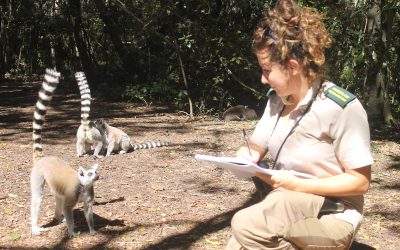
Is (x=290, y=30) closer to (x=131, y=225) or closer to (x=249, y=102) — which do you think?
(x=131, y=225)

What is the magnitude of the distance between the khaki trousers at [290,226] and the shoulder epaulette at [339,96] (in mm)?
425

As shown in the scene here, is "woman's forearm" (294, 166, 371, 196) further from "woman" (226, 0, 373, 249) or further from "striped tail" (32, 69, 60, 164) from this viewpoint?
"striped tail" (32, 69, 60, 164)

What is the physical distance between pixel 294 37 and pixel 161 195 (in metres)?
3.13

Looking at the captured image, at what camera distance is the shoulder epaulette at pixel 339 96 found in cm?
212


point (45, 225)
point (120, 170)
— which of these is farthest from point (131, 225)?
point (120, 170)

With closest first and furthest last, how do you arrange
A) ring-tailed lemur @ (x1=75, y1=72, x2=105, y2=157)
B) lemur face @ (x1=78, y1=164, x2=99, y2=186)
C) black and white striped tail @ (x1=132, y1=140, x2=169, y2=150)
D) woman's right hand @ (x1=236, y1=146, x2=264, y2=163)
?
woman's right hand @ (x1=236, y1=146, x2=264, y2=163), lemur face @ (x1=78, y1=164, x2=99, y2=186), ring-tailed lemur @ (x1=75, y1=72, x2=105, y2=157), black and white striped tail @ (x1=132, y1=140, x2=169, y2=150)

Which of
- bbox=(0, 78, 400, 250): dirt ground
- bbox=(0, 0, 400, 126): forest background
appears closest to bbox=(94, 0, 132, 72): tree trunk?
bbox=(0, 0, 400, 126): forest background

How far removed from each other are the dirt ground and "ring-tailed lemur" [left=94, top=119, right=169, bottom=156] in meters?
0.17

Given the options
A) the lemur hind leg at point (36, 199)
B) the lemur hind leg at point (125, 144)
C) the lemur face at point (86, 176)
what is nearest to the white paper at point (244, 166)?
the lemur face at point (86, 176)

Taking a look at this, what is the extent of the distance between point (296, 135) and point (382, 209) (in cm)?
264

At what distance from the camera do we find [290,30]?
2094mm

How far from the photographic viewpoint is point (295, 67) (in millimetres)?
2141

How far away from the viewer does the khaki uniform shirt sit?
211 centimetres

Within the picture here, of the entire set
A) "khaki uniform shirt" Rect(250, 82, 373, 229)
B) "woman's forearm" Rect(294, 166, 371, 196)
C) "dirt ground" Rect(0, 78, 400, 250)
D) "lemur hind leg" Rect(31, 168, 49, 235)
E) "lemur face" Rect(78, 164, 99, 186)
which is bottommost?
"dirt ground" Rect(0, 78, 400, 250)
